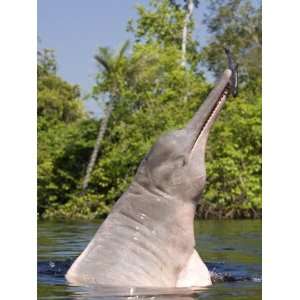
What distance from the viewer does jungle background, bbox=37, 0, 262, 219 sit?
18000mm

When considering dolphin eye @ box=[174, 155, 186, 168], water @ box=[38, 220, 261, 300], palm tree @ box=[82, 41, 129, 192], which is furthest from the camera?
A: palm tree @ box=[82, 41, 129, 192]

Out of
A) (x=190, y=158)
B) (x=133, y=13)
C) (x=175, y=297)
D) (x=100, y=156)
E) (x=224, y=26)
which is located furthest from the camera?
(x=133, y=13)

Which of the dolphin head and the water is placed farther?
the dolphin head

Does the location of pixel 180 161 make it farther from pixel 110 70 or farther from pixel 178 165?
pixel 110 70

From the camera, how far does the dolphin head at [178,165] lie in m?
7.86

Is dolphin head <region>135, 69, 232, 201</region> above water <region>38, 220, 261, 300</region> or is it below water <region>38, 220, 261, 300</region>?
above

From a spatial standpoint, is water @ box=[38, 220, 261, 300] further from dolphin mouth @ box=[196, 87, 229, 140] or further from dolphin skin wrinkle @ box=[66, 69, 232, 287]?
dolphin mouth @ box=[196, 87, 229, 140]

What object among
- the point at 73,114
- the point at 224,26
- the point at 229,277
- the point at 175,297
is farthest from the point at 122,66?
the point at 175,297

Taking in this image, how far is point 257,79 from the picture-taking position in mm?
18250

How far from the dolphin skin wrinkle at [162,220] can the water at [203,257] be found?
0.22 metres
